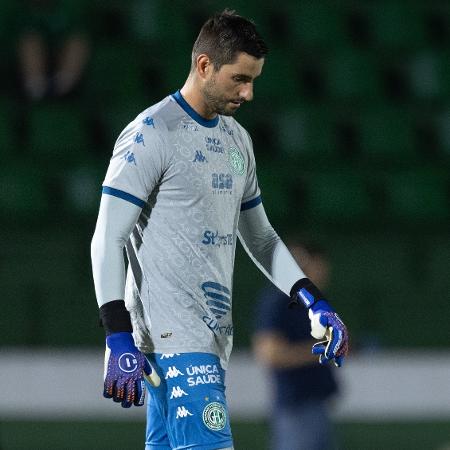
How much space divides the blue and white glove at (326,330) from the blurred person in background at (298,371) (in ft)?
7.00

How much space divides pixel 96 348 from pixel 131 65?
2.75 m

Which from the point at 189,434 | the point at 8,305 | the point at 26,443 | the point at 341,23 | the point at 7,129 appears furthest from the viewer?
the point at 341,23

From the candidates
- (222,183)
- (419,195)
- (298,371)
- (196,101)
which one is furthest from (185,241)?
(419,195)

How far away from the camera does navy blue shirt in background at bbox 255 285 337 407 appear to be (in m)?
5.91

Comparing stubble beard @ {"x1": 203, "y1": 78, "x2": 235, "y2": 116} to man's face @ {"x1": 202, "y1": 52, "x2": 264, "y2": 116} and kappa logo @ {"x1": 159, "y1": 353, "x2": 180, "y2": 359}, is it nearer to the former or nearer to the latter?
man's face @ {"x1": 202, "y1": 52, "x2": 264, "y2": 116}

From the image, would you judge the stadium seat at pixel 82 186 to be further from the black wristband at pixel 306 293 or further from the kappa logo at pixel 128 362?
the kappa logo at pixel 128 362

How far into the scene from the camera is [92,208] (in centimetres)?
848

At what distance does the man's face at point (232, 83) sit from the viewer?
11.6ft

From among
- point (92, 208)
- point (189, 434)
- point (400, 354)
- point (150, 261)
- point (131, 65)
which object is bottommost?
point (189, 434)

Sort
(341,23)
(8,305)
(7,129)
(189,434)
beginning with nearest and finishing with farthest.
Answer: (189,434) → (8,305) → (7,129) → (341,23)

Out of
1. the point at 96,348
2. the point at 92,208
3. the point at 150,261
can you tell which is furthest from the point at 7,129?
the point at 150,261

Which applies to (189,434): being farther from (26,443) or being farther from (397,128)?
(397,128)

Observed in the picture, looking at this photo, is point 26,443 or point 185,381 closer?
point 185,381

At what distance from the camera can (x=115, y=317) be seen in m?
3.34
